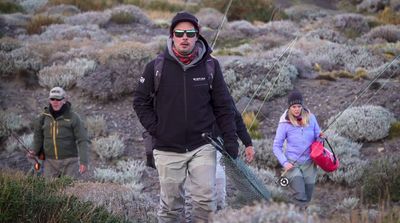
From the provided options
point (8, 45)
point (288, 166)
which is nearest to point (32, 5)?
point (8, 45)

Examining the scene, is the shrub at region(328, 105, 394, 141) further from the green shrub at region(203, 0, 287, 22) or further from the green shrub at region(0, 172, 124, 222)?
the green shrub at region(203, 0, 287, 22)

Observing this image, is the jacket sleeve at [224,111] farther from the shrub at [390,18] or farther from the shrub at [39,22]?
the shrub at [390,18]

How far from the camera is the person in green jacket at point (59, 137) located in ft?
24.3

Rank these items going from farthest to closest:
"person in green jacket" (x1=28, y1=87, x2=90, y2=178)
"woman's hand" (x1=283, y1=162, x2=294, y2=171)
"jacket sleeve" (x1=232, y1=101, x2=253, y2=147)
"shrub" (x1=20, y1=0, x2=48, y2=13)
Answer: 1. "shrub" (x1=20, y1=0, x2=48, y2=13)
2. "person in green jacket" (x1=28, y1=87, x2=90, y2=178)
3. "woman's hand" (x1=283, y1=162, x2=294, y2=171)
4. "jacket sleeve" (x1=232, y1=101, x2=253, y2=147)

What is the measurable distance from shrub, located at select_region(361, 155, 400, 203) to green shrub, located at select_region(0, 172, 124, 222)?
13.0 feet

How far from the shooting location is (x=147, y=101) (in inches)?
211

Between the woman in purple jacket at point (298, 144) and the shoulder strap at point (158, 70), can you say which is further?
the woman in purple jacket at point (298, 144)

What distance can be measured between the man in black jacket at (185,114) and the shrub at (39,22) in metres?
15.6

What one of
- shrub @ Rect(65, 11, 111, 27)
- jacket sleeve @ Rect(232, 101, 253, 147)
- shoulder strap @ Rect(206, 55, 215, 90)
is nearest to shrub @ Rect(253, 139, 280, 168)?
jacket sleeve @ Rect(232, 101, 253, 147)

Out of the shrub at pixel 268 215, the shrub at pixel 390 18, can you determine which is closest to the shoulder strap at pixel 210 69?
the shrub at pixel 268 215

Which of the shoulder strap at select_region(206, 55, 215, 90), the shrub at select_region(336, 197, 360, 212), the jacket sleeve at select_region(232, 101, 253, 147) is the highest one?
the shoulder strap at select_region(206, 55, 215, 90)

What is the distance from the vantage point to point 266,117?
460 inches

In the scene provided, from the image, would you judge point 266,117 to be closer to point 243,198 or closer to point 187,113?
point 243,198

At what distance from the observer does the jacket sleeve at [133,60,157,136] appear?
208 inches
